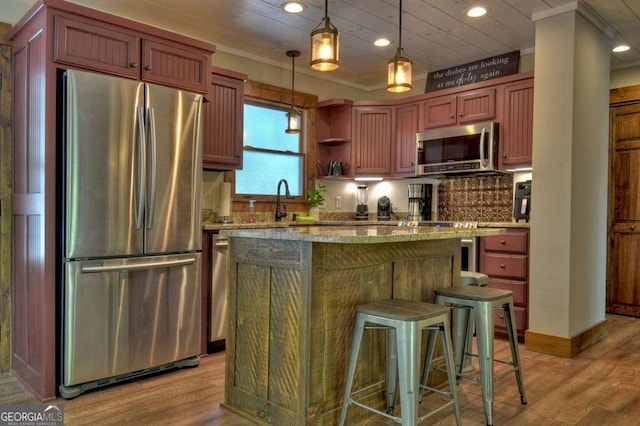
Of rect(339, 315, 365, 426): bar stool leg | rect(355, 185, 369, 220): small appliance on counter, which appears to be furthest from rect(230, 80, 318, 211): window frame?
rect(339, 315, 365, 426): bar stool leg

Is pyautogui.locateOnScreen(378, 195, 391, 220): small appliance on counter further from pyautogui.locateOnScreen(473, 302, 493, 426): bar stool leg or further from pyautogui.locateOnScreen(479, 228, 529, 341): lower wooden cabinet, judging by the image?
pyautogui.locateOnScreen(473, 302, 493, 426): bar stool leg

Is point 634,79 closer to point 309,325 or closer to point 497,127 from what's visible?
point 497,127

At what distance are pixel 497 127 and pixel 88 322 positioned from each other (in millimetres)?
3654

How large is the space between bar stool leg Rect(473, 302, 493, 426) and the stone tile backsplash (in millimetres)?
2491

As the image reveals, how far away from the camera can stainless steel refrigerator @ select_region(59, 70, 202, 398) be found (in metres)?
2.61

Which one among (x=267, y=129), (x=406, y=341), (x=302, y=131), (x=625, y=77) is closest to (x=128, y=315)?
(x=406, y=341)

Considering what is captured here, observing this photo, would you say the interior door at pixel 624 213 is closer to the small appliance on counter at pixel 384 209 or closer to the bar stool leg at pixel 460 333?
the small appliance on counter at pixel 384 209

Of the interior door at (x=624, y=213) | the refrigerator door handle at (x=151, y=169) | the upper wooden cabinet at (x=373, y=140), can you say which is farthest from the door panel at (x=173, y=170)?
the interior door at (x=624, y=213)

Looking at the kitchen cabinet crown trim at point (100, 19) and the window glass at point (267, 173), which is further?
the window glass at point (267, 173)

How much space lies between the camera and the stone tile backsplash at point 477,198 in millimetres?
4613

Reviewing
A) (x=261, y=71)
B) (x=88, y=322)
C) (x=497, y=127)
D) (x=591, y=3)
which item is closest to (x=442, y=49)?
(x=497, y=127)

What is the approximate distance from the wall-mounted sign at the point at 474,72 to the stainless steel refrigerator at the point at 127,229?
9.73 ft

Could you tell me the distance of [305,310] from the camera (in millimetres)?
2068

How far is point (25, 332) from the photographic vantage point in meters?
2.87
